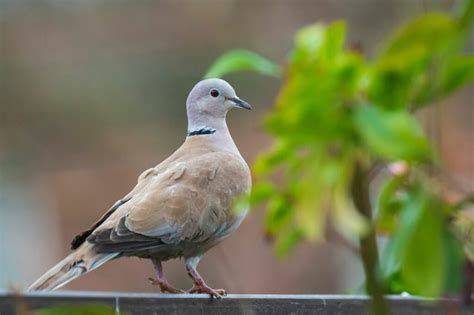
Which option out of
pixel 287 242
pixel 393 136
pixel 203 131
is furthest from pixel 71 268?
pixel 393 136

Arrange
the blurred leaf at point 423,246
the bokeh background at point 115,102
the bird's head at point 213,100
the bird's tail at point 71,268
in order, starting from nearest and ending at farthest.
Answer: the blurred leaf at point 423,246 → the bird's tail at point 71,268 → the bird's head at point 213,100 → the bokeh background at point 115,102

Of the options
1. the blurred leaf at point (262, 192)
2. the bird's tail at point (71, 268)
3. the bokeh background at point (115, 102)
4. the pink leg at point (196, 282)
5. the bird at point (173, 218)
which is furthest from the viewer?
the bokeh background at point (115, 102)

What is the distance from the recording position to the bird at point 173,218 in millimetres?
3285

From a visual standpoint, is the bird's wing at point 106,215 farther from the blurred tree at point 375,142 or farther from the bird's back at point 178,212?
the blurred tree at point 375,142

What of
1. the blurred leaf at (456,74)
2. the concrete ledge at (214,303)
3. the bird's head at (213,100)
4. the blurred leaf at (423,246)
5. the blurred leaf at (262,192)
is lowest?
the concrete ledge at (214,303)

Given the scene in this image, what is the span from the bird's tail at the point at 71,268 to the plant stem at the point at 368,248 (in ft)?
7.06

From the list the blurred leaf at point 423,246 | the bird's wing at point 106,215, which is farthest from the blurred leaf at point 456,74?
the bird's wing at point 106,215

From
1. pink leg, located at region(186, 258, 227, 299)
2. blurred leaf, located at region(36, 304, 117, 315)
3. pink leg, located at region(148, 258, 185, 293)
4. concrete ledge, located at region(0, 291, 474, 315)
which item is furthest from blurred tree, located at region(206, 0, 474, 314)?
pink leg, located at region(148, 258, 185, 293)

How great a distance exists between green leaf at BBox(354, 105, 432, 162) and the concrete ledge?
647 mm

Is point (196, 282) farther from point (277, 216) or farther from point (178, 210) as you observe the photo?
point (277, 216)

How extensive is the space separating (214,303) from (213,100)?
235 centimetres

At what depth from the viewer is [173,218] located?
11.2 ft

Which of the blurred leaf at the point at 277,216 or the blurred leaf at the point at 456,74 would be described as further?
the blurred leaf at the point at 277,216

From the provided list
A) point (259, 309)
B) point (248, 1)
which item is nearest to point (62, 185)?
point (248, 1)
